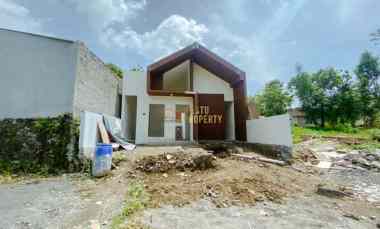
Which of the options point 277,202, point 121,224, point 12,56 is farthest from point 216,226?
point 12,56

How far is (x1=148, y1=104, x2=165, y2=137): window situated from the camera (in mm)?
9750

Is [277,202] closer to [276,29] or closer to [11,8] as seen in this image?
[276,29]

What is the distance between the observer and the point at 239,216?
314 centimetres

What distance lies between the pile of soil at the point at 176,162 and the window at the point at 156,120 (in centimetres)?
Result: 370

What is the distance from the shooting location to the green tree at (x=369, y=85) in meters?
25.7

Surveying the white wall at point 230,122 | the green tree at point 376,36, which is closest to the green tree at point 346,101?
the green tree at point 376,36

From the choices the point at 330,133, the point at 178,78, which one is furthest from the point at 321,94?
the point at 178,78

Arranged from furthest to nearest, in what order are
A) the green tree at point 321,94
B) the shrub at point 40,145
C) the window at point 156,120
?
1. the green tree at point 321,94
2. the window at point 156,120
3. the shrub at point 40,145

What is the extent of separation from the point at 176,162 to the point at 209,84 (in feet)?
21.0

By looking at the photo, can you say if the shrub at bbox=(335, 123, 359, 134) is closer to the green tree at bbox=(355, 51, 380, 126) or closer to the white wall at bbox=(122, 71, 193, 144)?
the green tree at bbox=(355, 51, 380, 126)

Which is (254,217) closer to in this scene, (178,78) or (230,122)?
(230,122)

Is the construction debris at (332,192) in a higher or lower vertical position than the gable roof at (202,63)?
lower

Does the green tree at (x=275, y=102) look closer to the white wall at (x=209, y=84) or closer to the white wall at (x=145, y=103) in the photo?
the white wall at (x=209, y=84)

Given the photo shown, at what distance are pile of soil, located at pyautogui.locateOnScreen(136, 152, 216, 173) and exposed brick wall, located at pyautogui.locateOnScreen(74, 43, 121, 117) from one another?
3.15 m
